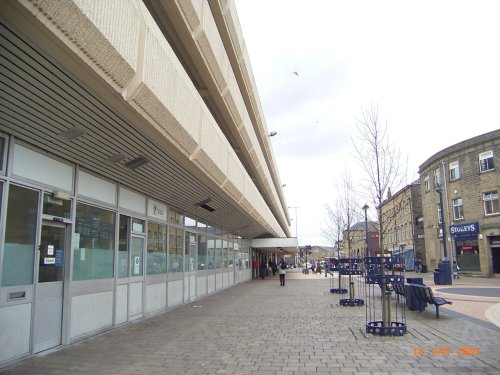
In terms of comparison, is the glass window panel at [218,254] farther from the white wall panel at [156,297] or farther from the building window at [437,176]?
the building window at [437,176]

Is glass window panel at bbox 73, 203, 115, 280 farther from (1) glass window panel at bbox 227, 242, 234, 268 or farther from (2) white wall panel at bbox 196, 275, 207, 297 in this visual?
(1) glass window panel at bbox 227, 242, 234, 268

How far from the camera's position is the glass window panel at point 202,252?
1791cm

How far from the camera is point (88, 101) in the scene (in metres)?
5.98

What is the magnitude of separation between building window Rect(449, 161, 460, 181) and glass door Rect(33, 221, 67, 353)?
35391 millimetres

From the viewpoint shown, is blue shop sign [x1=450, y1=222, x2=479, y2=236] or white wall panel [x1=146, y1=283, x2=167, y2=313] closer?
white wall panel [x1=146, y1=283, x2=167, y2=313]

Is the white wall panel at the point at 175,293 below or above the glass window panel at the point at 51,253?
below

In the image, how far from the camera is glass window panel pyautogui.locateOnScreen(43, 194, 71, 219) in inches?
303

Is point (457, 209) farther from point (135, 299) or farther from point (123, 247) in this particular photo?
point (123, 247)

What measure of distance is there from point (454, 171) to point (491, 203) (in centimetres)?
523

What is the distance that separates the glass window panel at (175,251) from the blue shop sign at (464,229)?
88.2 feet

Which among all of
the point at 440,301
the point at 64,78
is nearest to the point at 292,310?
the point at 440,301

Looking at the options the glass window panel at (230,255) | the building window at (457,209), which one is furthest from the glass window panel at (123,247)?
the building window at (457,209)

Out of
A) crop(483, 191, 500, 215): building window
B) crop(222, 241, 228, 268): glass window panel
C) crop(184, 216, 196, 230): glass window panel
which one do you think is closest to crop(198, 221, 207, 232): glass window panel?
crop(184, 216, 196, 230): glass window panel

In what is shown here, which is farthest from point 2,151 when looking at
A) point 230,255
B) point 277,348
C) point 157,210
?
point 230,255
